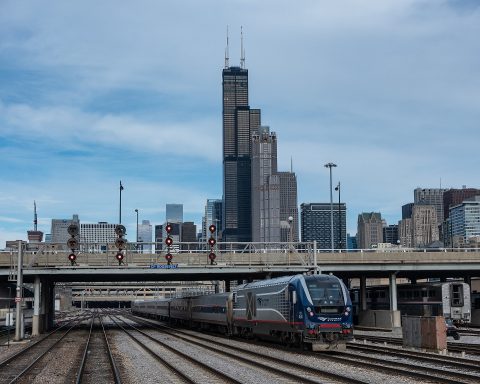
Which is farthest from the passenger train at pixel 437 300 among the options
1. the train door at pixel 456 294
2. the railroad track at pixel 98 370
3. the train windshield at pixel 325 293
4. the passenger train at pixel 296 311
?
the railroad track at pixel 98 370

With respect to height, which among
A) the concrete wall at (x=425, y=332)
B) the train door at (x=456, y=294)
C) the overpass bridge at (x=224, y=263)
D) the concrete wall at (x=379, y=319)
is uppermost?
the overpass bridge at (x=224, y=263)

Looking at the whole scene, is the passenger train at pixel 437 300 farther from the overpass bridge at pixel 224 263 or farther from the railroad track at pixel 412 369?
the railroad track at pixel 412 369

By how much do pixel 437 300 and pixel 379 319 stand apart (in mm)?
10419

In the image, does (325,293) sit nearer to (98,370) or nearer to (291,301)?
(291,301)

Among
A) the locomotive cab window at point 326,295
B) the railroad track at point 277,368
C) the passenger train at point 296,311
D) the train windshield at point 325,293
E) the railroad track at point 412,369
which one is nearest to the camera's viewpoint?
the railroad track at point 412,369

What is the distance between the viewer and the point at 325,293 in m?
33.9

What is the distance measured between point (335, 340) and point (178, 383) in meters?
12.7

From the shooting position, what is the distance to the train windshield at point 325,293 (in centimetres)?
3362

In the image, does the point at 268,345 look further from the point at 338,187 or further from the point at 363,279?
the point at 338,187

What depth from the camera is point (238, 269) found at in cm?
5600

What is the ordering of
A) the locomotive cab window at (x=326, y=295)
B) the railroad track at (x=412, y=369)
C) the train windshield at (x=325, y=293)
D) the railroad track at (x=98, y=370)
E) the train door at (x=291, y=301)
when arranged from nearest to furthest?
the railroad track at (x=412, y=369) → the railroad track at (x=98, y=370) → the locomotive cab window at (x=326, y=295) → the train windshield at (x=325, y=293) → the train door at (x=291, y=301)

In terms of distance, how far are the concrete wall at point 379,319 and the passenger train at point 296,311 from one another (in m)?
18.6

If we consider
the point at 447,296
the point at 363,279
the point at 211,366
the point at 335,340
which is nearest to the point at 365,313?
the point at 363,279

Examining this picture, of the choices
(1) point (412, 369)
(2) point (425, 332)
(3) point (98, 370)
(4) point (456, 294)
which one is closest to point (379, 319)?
(4) point (456, 294)
